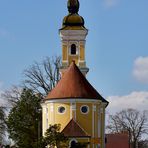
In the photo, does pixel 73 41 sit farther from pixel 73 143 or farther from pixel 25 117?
pixel 73 143

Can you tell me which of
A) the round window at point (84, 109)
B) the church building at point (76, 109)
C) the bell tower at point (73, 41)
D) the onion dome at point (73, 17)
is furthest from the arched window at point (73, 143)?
the onion dome at point (73, 17)

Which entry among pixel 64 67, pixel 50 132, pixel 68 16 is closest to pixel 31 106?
pixel 64 67

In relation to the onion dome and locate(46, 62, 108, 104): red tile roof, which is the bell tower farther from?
locate(46, 62, 108, 104): red tile roof

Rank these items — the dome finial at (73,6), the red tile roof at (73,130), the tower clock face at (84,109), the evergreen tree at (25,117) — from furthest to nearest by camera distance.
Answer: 1. the dome finial at (73,6)
2. the evergreen tree at (25,117)
3. the tower clock face at (84,109)
4. the red tile roof at (73,130)

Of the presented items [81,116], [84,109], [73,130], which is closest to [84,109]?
[84,109]

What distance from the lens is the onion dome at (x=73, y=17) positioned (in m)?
67.8

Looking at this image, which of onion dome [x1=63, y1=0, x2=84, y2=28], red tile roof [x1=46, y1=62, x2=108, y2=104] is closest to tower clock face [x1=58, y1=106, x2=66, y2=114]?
red tile roof [x1=46, y1=62, x2=108, y2=104]

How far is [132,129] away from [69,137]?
96.7 ft

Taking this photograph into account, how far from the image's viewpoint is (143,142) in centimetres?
8962

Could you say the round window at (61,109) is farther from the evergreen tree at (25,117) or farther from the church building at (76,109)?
the evergreen tree at (25,117)

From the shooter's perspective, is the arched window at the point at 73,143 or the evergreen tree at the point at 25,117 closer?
the arched window at the point at 73,143

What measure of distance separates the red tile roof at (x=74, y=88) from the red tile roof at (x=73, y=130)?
2608 mm

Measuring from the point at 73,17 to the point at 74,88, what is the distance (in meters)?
11.2

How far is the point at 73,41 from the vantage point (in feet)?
221
